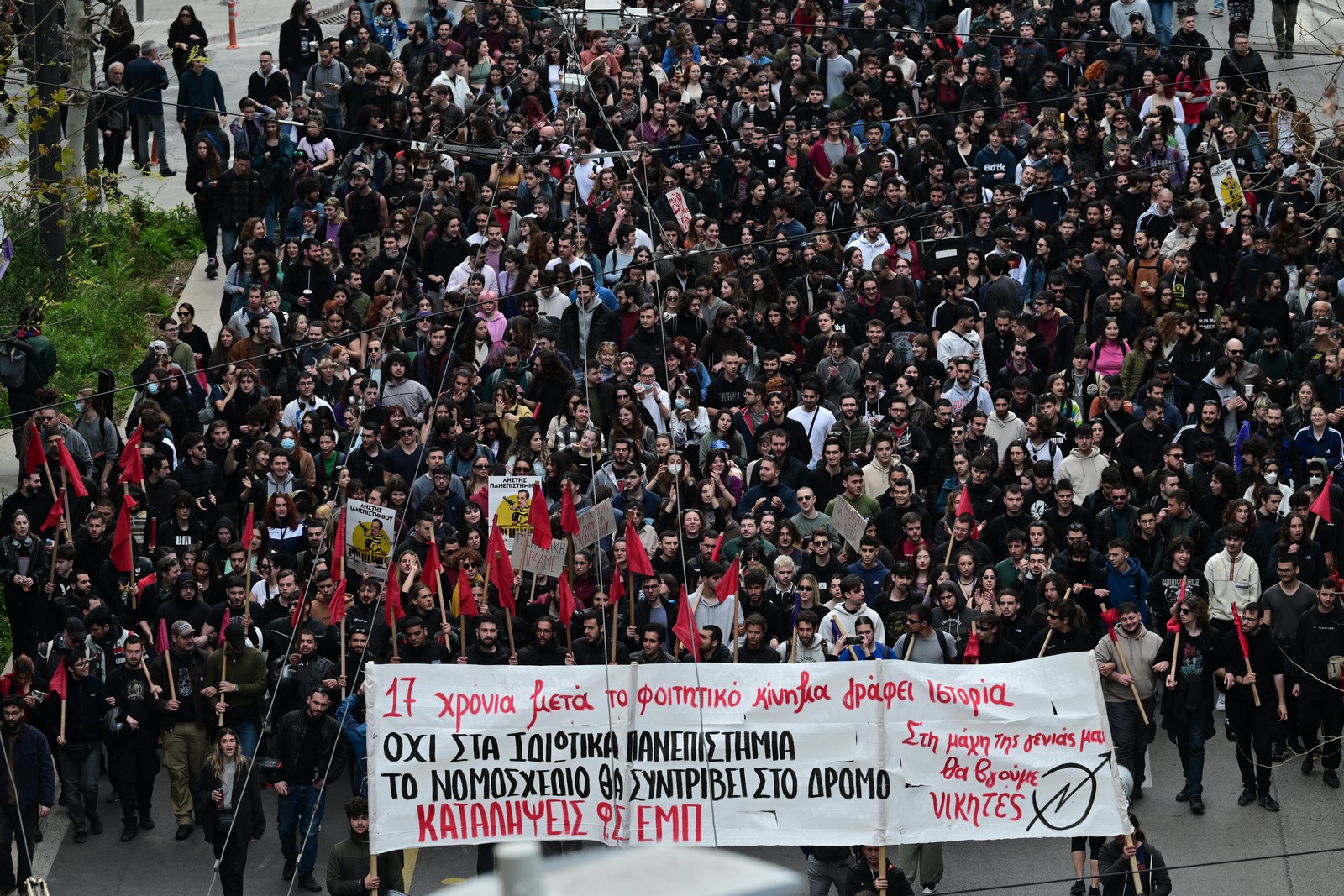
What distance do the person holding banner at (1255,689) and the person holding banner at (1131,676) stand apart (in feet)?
1.72

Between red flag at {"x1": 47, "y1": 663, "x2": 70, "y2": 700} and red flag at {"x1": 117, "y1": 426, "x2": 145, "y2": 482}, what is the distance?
249 centimetres

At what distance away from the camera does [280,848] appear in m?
15.1

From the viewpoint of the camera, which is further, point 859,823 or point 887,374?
point 887,374

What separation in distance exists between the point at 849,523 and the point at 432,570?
10.1 ft

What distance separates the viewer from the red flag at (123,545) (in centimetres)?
1633

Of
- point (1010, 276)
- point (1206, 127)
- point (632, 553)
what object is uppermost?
point (1206, 127)

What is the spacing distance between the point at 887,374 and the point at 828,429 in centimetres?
127

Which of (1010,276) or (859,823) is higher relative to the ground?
(1010,276)

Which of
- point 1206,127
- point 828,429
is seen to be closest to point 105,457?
point 828,429

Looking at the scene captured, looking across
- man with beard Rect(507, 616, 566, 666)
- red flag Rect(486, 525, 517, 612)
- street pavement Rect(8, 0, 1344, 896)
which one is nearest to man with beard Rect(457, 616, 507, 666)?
man with beard Rect(507, 616, 566, 666)

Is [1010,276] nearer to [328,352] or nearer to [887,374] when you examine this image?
[887,374]

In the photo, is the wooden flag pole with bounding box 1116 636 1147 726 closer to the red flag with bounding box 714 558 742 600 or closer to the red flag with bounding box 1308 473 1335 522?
the red flag with bounding box 1308 473 1335 522

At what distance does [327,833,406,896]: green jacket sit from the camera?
13.4 metres

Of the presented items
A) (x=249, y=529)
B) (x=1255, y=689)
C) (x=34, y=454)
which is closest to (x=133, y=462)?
(x=34, y=454)
